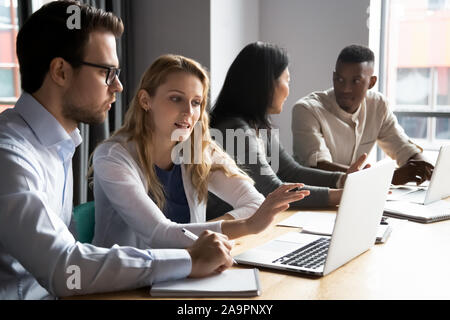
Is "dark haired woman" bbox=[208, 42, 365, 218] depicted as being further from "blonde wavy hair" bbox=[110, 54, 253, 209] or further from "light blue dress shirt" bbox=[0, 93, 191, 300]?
"light blue dress shirt" bbox=[0, 93, 191, 300]

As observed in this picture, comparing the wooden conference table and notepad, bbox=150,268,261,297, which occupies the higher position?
notepad, bbox=150,268,261,297

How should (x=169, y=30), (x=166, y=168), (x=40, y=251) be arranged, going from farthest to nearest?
(x=169, y=30)
(x=166, y=168)
(x=40, y=251)

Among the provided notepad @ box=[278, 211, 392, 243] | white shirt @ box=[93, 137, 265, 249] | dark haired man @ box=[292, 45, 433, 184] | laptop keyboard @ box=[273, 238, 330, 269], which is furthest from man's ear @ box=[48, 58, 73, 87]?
dark haired man @ box=[292, 45, 433, 184]

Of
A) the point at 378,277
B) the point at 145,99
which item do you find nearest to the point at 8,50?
the point at 145,99

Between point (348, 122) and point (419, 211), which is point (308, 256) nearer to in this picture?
point (419, 211)

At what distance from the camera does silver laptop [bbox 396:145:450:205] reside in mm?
1912

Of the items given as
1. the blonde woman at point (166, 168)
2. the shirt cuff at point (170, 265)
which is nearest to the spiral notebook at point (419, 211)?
the blonde woman at point (166, 168)

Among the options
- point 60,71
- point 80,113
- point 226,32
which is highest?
point 226,32

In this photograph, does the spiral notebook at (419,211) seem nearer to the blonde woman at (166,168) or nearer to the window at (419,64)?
the blonde woman at (166,168)

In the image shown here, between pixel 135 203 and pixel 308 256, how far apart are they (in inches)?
19.5

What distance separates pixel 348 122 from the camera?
2846 millimetres

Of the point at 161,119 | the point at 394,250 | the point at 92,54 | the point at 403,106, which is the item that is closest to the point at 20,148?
the point at 92,54

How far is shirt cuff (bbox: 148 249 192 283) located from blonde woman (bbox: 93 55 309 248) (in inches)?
12.8

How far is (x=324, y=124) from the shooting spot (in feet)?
9.05
